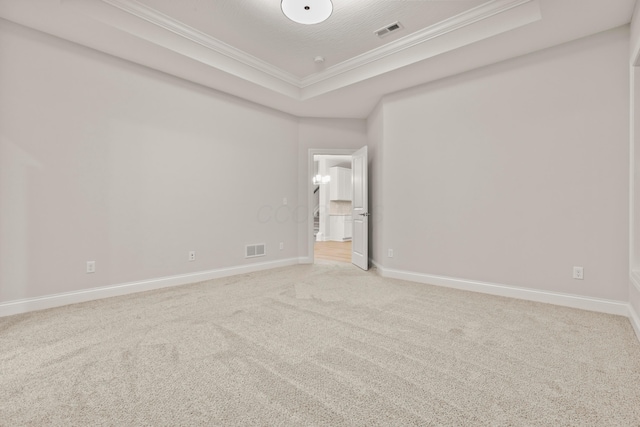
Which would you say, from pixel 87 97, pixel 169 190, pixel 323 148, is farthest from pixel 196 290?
pixel 323 148

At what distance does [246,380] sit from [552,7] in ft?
12.2

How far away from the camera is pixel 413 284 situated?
12.6ft

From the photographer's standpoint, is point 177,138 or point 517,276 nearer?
point 517,276

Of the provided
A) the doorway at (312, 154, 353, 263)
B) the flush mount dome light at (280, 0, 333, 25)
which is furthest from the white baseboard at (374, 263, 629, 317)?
the doorway at (312, 154, 353, 263)

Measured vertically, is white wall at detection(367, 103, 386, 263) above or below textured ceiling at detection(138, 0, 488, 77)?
below

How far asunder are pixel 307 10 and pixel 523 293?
363 centimetres

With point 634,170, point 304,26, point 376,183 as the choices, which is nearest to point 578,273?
point 634,170

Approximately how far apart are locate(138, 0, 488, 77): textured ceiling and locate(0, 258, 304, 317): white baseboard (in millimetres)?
2945

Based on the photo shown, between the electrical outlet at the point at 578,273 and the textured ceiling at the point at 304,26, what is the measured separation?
2.76 metres

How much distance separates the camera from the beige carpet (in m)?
1.36

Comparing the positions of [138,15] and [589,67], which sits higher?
[138,15]

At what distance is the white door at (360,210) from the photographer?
188 inches

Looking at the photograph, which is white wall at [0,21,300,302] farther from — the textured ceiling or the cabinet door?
the cabinet door

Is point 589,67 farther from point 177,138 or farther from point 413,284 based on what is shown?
point 177,138
